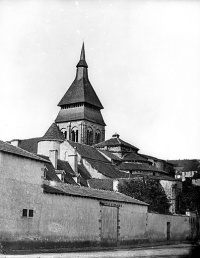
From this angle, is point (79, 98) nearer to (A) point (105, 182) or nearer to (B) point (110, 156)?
(B) point (110, 156)

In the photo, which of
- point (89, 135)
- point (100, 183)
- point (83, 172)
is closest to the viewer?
point (100, 183)

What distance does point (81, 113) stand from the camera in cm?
9262

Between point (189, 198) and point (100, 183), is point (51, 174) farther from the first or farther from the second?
point (189, 198)

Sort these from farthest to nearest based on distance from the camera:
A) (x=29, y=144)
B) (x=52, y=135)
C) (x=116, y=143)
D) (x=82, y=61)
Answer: (x=82, y=61) → (x=29, y=144) → (x=116, y=143) → (x=52, y=135)

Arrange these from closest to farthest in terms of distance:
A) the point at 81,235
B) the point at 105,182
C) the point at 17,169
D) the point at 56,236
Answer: the point at 17,169 < the point at 56,236 < the point at 81,235 < the point at 105,182

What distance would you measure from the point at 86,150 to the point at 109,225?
114 feet

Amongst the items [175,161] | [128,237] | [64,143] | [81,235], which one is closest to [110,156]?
[64,143]

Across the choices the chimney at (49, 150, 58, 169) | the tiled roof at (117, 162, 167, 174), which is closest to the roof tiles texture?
the tiled roof at (117, 162, 167, 174)

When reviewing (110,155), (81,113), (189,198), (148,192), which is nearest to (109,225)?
(148,192)

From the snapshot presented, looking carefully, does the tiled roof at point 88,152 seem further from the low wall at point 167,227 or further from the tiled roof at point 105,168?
the low wall at point 167,227

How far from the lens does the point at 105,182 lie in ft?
173

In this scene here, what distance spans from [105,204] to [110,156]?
36.9 metres

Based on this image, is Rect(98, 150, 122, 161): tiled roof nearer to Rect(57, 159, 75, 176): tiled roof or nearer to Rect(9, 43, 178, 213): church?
Rect(9, 43, 178, 213): church

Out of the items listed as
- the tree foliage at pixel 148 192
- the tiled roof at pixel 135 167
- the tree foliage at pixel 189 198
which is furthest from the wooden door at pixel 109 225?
the tiled roof at pixel 135 167
